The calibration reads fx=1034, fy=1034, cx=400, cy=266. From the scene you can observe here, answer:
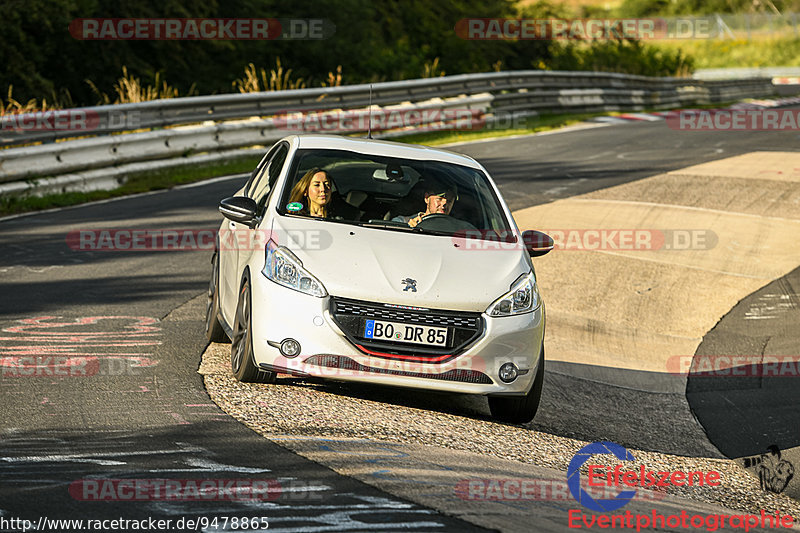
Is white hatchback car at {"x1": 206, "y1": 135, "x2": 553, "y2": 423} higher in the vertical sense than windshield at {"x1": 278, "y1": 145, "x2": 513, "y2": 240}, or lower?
lower

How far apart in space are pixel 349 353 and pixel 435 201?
5.92 ft

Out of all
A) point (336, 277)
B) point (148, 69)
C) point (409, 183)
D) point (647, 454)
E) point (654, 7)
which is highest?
point (654, 7)

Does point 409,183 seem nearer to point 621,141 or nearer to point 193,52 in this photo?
point 621,141

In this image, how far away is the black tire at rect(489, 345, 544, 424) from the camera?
21.9 ft

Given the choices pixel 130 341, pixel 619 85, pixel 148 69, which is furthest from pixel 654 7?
pixel 130 341

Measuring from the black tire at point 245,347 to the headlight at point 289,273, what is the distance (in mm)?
236

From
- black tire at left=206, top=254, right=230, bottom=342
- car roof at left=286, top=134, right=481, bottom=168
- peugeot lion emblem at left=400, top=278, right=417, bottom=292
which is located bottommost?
black tire at left=206, top=254, right=230, bottom=342

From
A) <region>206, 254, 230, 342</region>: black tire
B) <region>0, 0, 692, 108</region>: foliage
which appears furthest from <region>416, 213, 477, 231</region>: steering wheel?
<region>0, 0, 692, 108</region>: foliage

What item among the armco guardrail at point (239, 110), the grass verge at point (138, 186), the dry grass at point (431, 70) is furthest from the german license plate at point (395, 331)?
the dry grass at point (431, 70)

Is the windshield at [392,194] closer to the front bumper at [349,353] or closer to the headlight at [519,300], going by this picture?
the headlight at [519,300]

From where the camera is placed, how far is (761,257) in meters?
12.9

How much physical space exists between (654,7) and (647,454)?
332ft

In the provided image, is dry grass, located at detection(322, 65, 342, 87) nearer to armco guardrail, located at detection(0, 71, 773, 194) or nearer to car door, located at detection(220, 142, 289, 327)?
armco guardrail, located at detection(0, 71, 773, 194)

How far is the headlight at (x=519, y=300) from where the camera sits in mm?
6387
